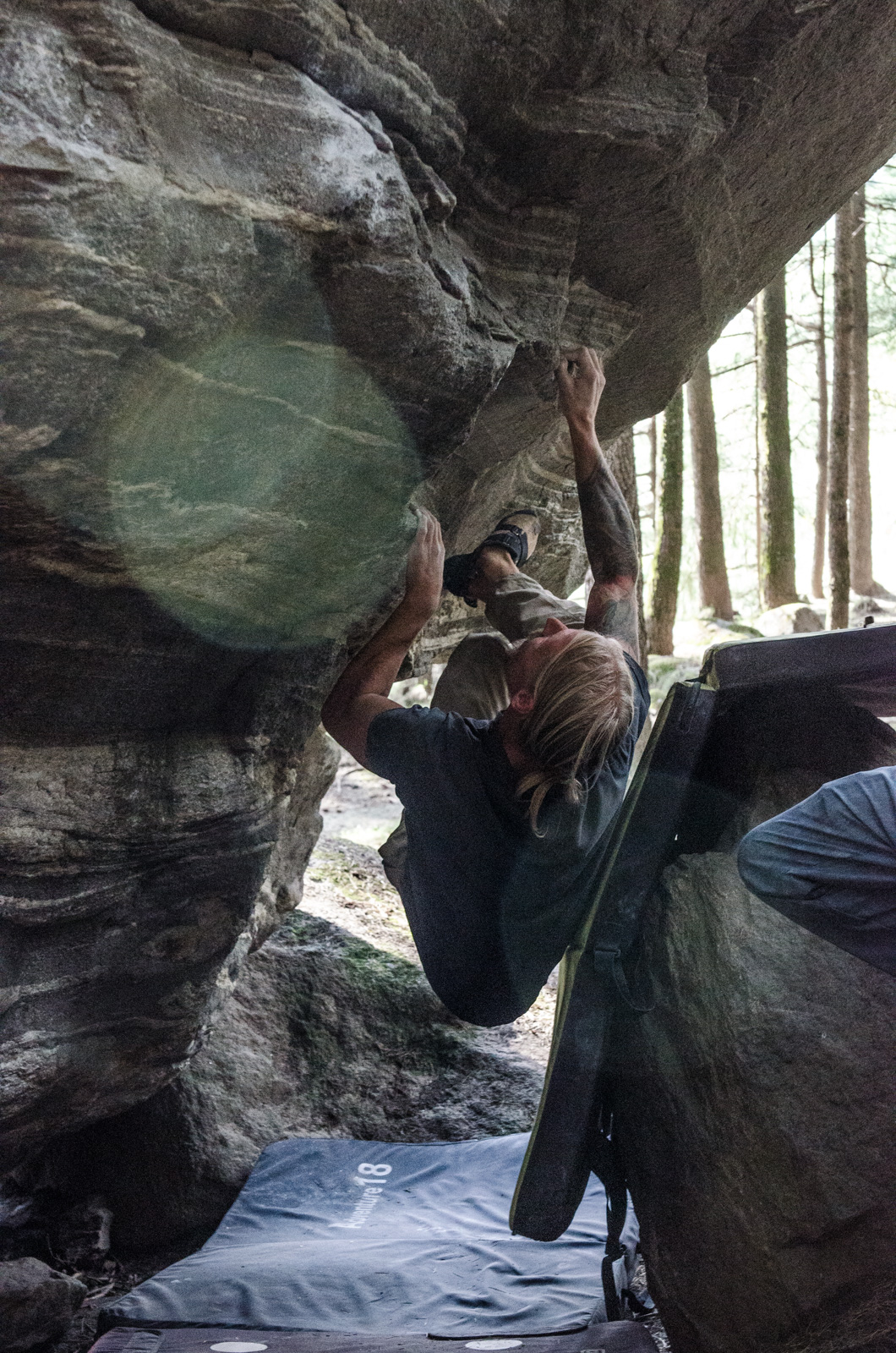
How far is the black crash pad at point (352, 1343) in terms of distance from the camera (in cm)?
312

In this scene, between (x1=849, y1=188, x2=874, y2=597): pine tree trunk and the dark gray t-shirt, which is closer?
the dark gray t-shirt

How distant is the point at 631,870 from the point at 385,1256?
207 centimetres

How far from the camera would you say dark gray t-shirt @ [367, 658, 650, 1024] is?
327 cm

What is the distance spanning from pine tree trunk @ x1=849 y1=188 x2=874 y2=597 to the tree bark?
0.49 m

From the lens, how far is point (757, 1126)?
2.88m

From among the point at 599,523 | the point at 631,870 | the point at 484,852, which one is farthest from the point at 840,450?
the point at 484,852

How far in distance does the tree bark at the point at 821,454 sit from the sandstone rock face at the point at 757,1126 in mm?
14484

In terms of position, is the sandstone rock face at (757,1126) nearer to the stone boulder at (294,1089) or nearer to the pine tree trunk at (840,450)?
the stone boulder at (294,1089)

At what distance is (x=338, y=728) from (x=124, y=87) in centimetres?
216

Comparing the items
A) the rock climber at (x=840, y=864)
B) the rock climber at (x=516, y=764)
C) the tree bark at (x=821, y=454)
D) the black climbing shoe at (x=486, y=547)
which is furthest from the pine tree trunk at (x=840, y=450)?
the rock climber at (x=840, y=864)

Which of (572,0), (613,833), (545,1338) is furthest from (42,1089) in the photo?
(572,0)

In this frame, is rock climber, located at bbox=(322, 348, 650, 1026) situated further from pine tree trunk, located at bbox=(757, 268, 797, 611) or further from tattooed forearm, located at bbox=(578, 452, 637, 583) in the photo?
pine tree trunk, located at bbox=(757, 268, 797, 611)

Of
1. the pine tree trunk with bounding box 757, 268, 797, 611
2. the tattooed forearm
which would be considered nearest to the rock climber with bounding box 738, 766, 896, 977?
the tattooed forearm

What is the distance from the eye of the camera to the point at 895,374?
20031 mm
